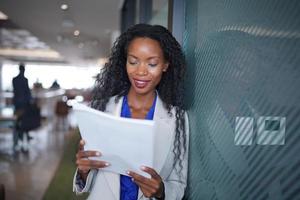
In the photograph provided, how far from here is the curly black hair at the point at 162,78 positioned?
1.05m

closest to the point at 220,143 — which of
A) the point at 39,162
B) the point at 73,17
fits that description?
the point at 39,162

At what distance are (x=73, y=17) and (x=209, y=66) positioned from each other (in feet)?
20.9

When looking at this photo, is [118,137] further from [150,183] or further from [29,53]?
[29,53]

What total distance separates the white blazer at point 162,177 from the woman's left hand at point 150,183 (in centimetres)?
A: 8

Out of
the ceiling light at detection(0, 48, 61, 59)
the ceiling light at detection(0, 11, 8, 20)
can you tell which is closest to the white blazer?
the ceiling light at detection(0, 11, 8, 20)

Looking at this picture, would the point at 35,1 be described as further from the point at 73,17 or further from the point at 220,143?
the point at 220,143

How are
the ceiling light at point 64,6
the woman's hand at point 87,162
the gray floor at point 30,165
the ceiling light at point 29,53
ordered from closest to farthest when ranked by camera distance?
the woman's hand at point 87,162
the gray floor at point 30,165
the ceiling light at point 64,6
the ceiling light at point 29,53

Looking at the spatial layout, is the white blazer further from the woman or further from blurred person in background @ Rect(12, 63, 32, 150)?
blurred person in background @ Rect(12, 63, 32, 150)

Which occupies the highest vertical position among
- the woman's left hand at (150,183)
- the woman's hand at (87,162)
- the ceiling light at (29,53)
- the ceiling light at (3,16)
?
the ceiling light at (29,53)

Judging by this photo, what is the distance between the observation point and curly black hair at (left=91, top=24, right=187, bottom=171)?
105 centimetres

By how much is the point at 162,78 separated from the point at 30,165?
393 centimetres

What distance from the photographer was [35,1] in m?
5.53

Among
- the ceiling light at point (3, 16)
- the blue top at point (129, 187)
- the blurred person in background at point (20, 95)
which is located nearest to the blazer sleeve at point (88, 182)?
the blue top at point (129, 187)

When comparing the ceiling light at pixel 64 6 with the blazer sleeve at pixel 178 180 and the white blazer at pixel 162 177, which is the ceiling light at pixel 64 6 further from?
the blazer sleeve at pixel 178 180
